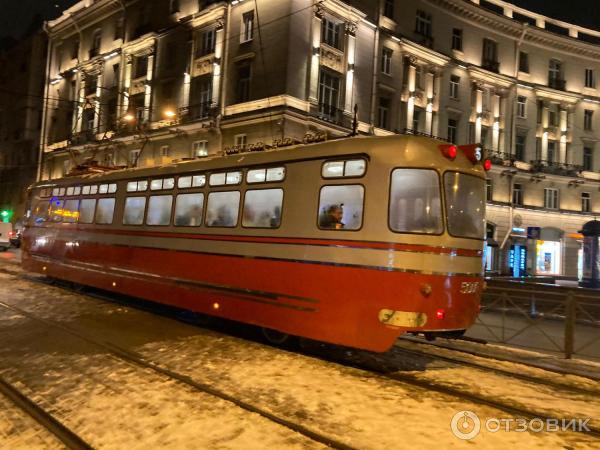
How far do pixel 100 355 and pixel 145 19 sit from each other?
103ft

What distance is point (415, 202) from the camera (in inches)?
274

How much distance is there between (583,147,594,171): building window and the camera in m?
40.3

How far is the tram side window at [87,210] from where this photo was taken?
527 inches

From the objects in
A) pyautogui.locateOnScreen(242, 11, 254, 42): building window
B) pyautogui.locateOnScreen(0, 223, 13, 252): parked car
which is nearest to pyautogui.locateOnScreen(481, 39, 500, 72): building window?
pyautogui.locateOnScreen(242, 11, 254, 42): building window

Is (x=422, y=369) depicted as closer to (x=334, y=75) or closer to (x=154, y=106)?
(x=334, y=75)

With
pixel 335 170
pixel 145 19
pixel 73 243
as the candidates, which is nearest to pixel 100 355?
pixel 335 170

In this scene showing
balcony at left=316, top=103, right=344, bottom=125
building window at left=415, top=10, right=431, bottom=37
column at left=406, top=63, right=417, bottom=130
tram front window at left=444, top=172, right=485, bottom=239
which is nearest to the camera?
tram front window at left=444, top=172, right=485, bottom=239

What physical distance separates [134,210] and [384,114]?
847 inches

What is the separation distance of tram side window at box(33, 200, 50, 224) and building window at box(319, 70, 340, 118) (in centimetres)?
1389

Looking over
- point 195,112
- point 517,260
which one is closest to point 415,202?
point 195,112

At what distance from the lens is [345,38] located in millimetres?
26594

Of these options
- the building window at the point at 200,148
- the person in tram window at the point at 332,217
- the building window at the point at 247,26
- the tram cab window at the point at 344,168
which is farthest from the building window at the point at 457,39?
the person in tram window at the point at 332,217

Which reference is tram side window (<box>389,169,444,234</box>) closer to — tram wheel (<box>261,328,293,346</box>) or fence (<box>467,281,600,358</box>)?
tram wheel (<box>261,328,293,346</box>)

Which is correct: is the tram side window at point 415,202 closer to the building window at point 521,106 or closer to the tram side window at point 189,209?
the tram side window at point 189,209
